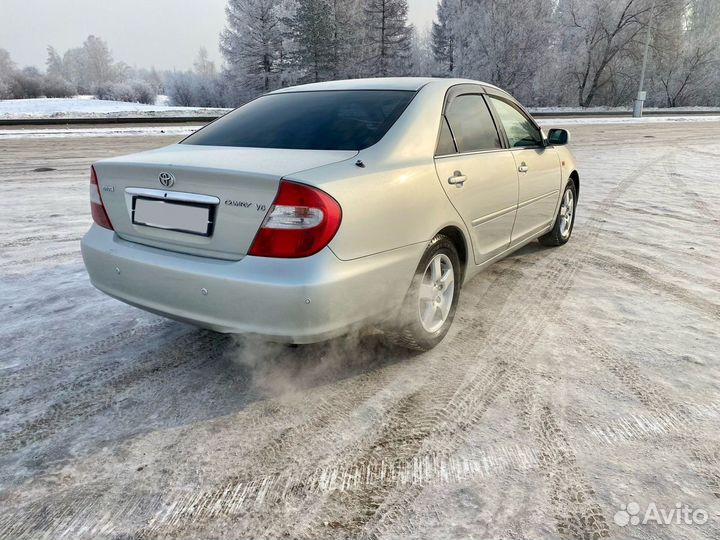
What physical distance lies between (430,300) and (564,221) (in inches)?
118

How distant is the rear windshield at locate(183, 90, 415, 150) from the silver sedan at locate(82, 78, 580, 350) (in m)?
0.01

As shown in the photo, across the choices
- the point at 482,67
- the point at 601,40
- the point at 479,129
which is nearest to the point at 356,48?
the point at 482,67

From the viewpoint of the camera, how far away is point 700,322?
11.6 feet

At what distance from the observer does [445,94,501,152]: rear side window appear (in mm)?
3350

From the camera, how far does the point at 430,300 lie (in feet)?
10.2

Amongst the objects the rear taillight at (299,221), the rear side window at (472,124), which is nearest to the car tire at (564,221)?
the rear side window at (472,124)

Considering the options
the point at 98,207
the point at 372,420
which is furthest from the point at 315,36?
the point at 372,420

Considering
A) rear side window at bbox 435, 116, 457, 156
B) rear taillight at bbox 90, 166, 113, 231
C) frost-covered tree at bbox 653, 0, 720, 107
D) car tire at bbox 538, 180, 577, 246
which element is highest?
frost-covered tree at bbox 653, 0, 720, 107

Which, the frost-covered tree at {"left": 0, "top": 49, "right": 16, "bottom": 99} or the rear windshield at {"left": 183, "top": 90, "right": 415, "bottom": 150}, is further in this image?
the frost-covered tree at {"left": 0, "top": 49, "right": 16, "bottom": 99}

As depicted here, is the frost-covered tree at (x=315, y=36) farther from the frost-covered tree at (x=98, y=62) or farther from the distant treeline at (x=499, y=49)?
A: the frost-covered tree at (x=98, y=62)

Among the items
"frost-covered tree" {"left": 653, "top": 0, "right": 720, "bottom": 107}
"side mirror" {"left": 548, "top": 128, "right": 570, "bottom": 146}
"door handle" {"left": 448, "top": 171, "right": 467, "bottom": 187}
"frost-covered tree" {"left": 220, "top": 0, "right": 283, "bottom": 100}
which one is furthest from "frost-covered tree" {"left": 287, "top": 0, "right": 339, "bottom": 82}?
"door handle" {"left": 448, "top": 171, "right": 467, "bottom": 187}

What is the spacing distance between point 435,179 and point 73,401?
7.47 feet

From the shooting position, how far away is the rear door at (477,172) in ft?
10.3
